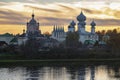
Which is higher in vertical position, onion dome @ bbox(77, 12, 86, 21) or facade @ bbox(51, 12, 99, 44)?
onion dome @ bbox(77, 12, 86, 21)

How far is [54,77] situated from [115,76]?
20.9 feet

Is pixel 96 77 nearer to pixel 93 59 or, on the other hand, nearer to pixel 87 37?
pixel 93 59

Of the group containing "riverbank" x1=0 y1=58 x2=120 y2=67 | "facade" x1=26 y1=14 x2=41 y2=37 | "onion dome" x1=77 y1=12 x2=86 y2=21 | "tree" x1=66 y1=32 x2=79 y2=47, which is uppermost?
"onion dome" x1=77 y1=12 x2=86 y2=21

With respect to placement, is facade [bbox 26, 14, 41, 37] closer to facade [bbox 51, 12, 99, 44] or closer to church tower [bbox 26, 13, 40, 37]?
church tower [bbox 26, 13, 40, 37]

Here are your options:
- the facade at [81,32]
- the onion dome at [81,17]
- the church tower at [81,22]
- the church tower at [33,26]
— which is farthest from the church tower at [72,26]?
the church tower at [33,26]

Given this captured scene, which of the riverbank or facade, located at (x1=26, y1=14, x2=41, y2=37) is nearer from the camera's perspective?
the riverbank

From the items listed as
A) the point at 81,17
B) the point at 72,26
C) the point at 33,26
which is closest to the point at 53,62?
the point at 81,17

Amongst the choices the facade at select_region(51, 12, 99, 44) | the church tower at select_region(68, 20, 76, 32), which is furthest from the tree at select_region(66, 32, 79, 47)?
the church tower at select_region(68, 20, 76, 32)

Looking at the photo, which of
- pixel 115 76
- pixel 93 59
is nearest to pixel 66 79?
pixel 115 76

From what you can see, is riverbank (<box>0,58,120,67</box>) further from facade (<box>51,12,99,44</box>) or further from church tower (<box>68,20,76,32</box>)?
church tower (<box>68,20,76,32</box>)

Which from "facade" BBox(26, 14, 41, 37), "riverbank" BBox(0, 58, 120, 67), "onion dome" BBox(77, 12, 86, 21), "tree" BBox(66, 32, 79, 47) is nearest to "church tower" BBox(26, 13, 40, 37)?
"facade" BBox(26, 14, 41, 37)

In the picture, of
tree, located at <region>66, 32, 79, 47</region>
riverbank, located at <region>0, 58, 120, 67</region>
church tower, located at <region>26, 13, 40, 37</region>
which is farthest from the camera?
church tower, located at <region>26, 13, 40, 37</region>

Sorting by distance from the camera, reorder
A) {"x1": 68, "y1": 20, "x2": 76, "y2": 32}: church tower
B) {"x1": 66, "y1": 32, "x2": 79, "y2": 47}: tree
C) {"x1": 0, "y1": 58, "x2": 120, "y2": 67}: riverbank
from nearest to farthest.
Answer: {"x1": 0, "y1": 58, "x2": 120, "y2": 67}: riverbank → {"x1": 66, "y1": 32, "x2": 79, "y2": 47}: tree → {"x1": 68, "y1": 20, "x2": 76, "y2": 32}: church tower

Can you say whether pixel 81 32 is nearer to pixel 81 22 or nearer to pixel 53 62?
pixel 81 22
